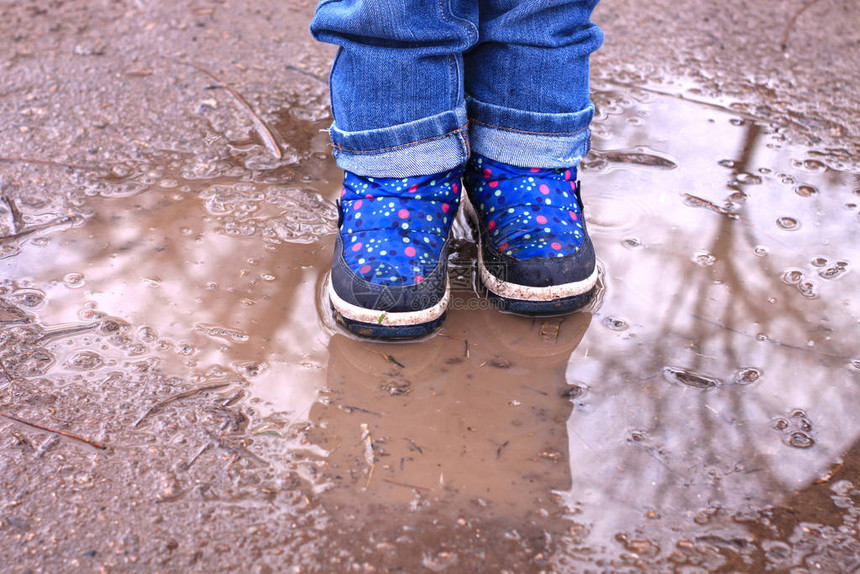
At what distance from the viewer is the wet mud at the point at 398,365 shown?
1013mm

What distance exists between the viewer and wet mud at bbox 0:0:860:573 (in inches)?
39.9

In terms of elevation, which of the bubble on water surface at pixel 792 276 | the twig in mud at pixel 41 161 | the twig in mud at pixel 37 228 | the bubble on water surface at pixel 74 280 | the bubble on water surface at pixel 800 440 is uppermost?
the bubble on water surface at pixel 792 276

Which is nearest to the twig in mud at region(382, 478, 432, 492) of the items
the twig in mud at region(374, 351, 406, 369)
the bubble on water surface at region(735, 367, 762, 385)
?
the twig in mud at region(374, 351, 406, 369)

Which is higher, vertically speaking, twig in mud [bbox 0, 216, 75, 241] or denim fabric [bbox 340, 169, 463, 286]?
denim fabric [bbox 340, 169, 463, 286]

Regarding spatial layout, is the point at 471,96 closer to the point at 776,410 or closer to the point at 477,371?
the point at 477,371

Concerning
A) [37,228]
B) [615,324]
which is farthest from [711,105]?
[37,228]

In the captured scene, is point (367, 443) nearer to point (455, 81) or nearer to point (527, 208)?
point (527, 208)

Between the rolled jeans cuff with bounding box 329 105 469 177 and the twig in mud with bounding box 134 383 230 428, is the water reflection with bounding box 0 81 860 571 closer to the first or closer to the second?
the twig in mud with bounding box 134 383 230 428

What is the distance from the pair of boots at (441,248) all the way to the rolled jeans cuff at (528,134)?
1.0 inches

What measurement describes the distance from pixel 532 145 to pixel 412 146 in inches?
9.8

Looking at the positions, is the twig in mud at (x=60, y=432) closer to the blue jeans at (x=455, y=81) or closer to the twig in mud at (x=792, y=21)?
the blue jeans at (x=455, y=81)

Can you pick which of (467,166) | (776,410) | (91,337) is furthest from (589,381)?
(91,337)

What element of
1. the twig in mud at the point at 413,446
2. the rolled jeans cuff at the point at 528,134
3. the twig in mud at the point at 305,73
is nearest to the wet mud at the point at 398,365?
the twig in mud at the point at 413,446

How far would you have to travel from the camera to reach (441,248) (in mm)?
1405
